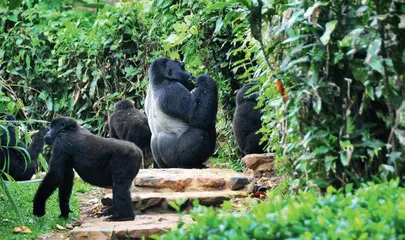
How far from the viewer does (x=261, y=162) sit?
33.7ft

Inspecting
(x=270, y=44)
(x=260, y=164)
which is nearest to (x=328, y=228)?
(x=270, y=44)

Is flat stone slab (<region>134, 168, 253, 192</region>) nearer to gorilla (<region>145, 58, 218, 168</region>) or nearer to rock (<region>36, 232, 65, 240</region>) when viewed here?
gorilla (<region>145, 58, 218, 168</region>)

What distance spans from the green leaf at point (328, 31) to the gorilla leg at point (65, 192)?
4115 millimetres

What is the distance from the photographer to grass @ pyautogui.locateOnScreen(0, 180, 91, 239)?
8250 millimetres

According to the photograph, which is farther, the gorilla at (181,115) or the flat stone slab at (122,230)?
the gorilla at (181,115)

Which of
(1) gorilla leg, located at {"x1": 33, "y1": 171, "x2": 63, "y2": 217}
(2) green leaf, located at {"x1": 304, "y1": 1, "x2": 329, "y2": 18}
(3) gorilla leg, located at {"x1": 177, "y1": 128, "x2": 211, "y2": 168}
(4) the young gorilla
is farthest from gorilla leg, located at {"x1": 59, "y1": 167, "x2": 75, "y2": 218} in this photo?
(2) green leaf, located at {"x1": 304, "y1": 1, "x2": 329, "y2": 18}

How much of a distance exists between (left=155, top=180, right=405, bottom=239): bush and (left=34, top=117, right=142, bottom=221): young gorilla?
13.7 feet

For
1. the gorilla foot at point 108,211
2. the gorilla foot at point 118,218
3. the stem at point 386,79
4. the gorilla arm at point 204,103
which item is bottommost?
the gorilla foot at point 108,211

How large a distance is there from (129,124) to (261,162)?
3.44 metres

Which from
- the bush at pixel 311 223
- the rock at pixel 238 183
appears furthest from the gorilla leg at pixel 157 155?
the bush at pixel 311 223

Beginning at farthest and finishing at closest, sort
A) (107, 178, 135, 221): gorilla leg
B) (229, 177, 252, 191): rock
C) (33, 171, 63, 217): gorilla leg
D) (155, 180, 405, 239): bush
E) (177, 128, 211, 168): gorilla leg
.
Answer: (177, 128, 211, 168): gorilla leg < (229, 177, 252, 191): rock < (33, 171, 63, 217): gorilla leg < (107, 178, 135, 221): gorilla leg < (155, 180, 405, 239): bush

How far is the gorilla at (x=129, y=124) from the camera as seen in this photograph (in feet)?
43.1

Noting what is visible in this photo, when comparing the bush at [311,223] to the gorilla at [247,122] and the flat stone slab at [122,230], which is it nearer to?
the flat stone slab at [122,230]

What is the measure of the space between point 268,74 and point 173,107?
4535 mm
